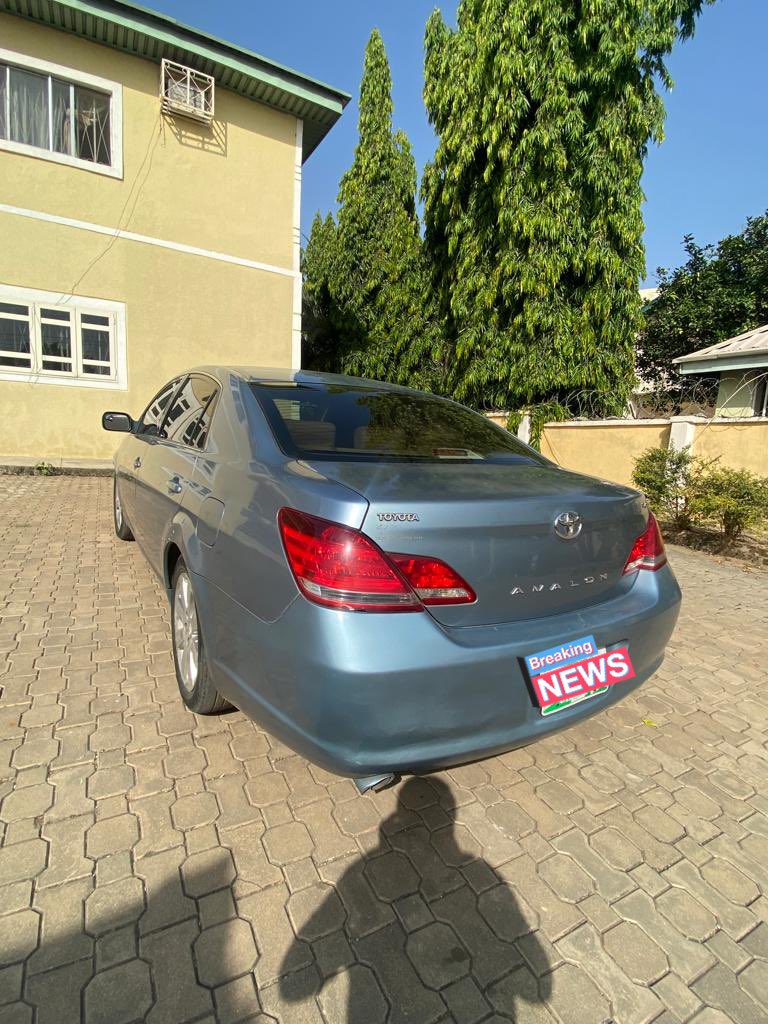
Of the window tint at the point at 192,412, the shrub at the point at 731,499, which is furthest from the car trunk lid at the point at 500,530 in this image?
the shrub at the point at 731,499

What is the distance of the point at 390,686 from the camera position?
1.47 meters

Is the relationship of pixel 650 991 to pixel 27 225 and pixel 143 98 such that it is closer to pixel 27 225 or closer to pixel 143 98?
pixel 27 225

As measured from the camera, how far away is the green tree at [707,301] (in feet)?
49.6

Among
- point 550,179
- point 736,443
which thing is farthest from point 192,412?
point 550,179

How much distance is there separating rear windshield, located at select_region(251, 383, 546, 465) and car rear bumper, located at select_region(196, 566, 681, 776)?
2.29ft

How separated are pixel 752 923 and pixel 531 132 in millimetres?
10294

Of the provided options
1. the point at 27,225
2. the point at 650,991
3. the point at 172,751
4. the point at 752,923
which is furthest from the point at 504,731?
the point at 27,225

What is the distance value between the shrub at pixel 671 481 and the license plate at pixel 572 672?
4.98 meters

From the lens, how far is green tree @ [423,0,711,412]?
843 centimetres

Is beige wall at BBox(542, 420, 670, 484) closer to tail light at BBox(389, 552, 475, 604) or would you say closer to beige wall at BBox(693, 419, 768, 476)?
beige wall at BBox(693, 419, 768, 476)

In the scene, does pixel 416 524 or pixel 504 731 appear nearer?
pixel 416 524

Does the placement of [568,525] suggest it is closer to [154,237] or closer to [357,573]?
[357,573]

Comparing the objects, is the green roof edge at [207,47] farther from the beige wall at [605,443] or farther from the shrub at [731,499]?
the shrub at [731,499]

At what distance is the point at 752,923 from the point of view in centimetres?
161
